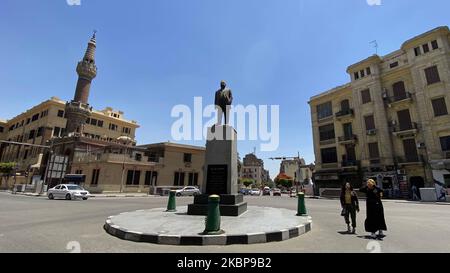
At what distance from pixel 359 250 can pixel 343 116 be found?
3296cm

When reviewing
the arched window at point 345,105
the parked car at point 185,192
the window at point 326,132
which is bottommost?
the parked car at point 185,192

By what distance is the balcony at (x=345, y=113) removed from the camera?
33344 millimetres

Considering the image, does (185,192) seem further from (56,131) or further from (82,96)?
(56,131)

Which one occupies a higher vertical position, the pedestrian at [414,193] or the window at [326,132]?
the window at [326,132]

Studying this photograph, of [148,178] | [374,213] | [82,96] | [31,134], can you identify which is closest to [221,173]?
[374,213]

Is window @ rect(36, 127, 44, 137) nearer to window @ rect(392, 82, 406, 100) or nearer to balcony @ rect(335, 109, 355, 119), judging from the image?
balcony @ rect(335, 109, 355, 119)

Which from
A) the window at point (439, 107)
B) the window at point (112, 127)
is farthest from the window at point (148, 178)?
the window at point (439, 107)

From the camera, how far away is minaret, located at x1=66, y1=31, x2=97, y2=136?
4249 centimetres

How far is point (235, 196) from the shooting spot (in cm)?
970

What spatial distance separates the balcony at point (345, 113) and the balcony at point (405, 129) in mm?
5412

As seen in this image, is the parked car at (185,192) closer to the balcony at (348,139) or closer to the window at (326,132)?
the window at (326,132)

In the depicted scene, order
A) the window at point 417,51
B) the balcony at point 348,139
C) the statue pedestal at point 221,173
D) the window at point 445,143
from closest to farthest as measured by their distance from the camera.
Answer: the statue pedestal at point 221,173 → the window at point 445,143 → the window at point 417,51 → the balcony at point 348,139

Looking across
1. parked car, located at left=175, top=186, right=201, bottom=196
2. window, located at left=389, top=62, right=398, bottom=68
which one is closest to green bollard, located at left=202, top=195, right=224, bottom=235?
parked car, located at left=175, top=186, right=201, bottom=196
